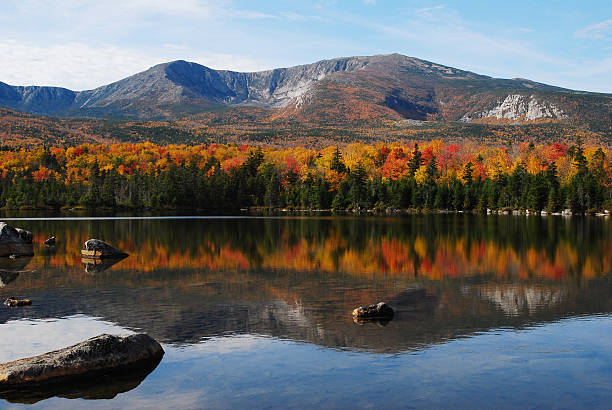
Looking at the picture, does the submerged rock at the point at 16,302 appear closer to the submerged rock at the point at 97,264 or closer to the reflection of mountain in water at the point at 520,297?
the submerged rock at the point at 97,264

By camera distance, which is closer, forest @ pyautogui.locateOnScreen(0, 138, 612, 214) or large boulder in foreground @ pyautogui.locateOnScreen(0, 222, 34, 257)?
large boulder in foreground @ pyautogui.locateOnScreen(0, 222, 34, 257)

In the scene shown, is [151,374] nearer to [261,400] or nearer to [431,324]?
[261,400]

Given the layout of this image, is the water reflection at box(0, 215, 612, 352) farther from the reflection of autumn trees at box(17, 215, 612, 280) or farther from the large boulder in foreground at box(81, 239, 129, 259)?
the large boulder in foreground at box(81, 239, 129, 259)

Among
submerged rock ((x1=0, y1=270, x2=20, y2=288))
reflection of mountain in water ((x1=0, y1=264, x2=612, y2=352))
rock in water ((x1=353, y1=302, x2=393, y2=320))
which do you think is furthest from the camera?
submerged rock ((x1=0, y1=270, x2=20, y2=288))

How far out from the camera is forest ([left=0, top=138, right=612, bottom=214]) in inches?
4828

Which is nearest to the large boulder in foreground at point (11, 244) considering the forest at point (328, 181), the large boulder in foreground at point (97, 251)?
the large boulder in foreground at point (97, 251)

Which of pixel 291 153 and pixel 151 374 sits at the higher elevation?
pixel 291 153

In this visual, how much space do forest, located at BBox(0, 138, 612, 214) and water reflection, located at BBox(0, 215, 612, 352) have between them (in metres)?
84.2

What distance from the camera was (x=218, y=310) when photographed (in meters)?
18.9

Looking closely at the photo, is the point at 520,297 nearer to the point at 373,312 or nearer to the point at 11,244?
the point at 373,312

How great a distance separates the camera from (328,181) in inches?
5615

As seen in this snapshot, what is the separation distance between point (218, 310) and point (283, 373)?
21.9ft

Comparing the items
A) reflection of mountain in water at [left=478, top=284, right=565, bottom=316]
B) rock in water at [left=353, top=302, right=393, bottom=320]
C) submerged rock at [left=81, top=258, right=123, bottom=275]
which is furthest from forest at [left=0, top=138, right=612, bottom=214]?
rock in water at [left=353, top=302, right=393, bottom=320]

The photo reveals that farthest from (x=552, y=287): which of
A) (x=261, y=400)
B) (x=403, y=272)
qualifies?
(x=261, y=400)
